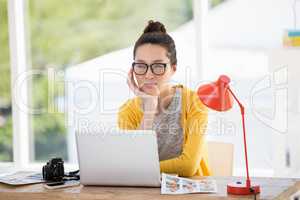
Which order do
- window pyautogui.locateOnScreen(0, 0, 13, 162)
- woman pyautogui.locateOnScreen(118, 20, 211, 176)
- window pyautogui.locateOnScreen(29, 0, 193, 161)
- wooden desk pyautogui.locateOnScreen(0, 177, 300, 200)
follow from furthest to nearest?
1. window pyautogui.locateOnScreen(0, 0, 13, 162)
2. window pyautogui.locateOnScreen(29, 0, 193, 161)
3. woman pyautogui.locateOnScreen(118, 20, 211, 176)
4. wooden desk pyautogui.locateOnScreen(0, 177, 300, 200)

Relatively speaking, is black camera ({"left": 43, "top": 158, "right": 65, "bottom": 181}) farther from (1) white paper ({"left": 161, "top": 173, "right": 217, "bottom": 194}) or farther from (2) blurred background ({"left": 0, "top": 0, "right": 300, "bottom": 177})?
(2) blurred background ({"left": 0, "top": 0, "right": 300, "bottom": 177})

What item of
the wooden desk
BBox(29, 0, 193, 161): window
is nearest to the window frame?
BBox(29, 0, 193, 161): window

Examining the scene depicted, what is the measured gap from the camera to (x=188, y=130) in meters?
2.91

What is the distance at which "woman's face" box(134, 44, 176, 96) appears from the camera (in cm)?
301

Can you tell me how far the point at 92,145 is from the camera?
2.47 m

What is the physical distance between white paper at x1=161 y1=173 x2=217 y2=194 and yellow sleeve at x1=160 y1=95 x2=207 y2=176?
10cm

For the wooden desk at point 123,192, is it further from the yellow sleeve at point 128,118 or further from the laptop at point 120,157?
the yellow sleeve at point 128,118

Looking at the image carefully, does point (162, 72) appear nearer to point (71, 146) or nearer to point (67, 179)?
point (67, 179)

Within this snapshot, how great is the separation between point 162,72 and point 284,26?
177 centimetres

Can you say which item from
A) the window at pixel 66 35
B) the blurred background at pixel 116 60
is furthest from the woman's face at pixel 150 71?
the window at pixel 66 35

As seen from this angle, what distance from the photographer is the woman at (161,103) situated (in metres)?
2.98

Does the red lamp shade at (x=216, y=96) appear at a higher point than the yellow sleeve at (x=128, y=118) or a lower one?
higher

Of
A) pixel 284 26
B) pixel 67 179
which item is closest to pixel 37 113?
pixel 284 26

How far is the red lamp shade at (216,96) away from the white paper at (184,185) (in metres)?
0.32
